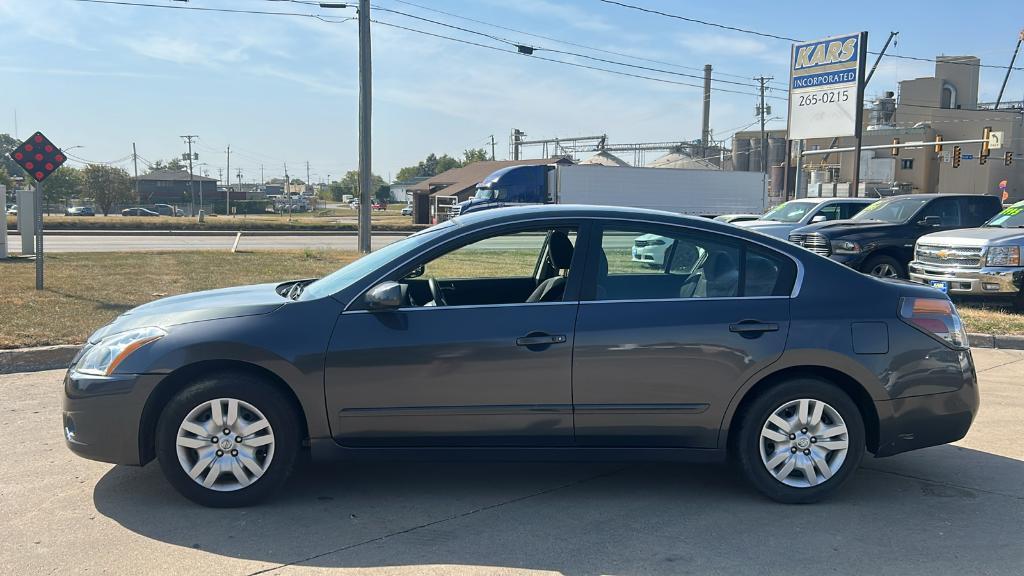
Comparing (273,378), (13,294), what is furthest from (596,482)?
(13,294)

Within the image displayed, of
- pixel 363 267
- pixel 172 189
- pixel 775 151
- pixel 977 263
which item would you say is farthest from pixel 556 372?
pixel 172 189

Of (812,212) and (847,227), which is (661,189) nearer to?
(812,212)

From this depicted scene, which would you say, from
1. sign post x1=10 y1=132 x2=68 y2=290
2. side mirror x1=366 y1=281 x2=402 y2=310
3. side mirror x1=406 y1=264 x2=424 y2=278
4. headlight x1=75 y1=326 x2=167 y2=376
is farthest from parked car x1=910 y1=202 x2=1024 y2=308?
sign post x1=10 y1=132 x2=68 y2=290

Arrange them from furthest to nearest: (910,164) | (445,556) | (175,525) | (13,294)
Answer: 1. (910,164)
2. (13,294)
3. (175,525)
4. (445,556)

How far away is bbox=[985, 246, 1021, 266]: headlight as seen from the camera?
35.2 feet

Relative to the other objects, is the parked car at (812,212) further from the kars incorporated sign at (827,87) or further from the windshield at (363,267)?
the kars incorporated sign at (827,87)

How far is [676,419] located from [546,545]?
39.1 inches

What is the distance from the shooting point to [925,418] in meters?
4.32

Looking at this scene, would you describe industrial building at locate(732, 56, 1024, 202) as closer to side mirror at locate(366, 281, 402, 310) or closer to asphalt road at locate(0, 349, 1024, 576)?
asphalt road at locate(0, 349, 1024, 576)

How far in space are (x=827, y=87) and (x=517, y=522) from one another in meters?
31.1

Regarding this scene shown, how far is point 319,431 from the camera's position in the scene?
4098 mm

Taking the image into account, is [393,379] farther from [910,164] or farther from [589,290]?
[910,164]

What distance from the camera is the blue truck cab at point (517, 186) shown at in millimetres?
32969

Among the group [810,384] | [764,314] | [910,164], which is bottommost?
[810,384]
